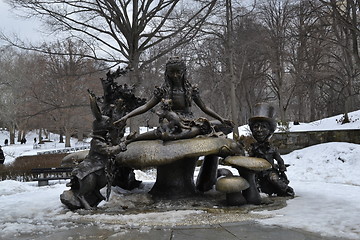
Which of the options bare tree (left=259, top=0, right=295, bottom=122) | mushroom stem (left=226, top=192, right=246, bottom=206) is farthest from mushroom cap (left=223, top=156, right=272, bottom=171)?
bare tree (left=259, top=0, right=295, bottom=122)

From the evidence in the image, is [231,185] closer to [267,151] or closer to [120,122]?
[267,151]

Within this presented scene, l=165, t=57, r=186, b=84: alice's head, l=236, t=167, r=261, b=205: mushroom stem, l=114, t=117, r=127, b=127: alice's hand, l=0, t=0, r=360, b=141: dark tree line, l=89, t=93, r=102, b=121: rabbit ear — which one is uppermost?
l=0, t=0, r=360, b=141: dark tree line

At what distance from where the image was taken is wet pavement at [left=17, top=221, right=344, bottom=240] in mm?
3502

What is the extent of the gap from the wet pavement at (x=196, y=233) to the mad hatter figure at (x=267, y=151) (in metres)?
2.29

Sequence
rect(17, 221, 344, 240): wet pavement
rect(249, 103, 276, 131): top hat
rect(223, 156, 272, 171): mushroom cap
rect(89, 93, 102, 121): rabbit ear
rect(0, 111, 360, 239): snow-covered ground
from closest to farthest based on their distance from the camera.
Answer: rect(17, 221, 344, 240): wet pavement, rect(0, 111, 360, 239): snow-covered ground, rect(223, 156, 272, 171): mushroom cap, rect(89, 93, 102, 121): rabbit ear, rect(249, 103, 276, 131): top hat

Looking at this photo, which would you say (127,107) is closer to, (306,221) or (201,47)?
(306,221)

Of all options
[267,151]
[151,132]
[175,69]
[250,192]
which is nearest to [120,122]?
[151,132]

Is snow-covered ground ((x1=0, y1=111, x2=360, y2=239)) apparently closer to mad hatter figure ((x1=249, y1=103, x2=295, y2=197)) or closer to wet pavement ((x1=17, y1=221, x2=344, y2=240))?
wet pavement ((x1=17, y1=221, x2=344, y2=240))

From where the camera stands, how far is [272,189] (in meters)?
6.29

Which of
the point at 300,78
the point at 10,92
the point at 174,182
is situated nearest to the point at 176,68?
the point at 174,182

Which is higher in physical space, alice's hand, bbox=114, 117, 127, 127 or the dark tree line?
the dark tree line

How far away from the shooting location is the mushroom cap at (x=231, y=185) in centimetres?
500

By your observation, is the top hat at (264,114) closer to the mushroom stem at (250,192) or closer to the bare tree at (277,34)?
the mushroom stem at (250,192)

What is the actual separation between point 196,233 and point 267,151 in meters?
2.95
